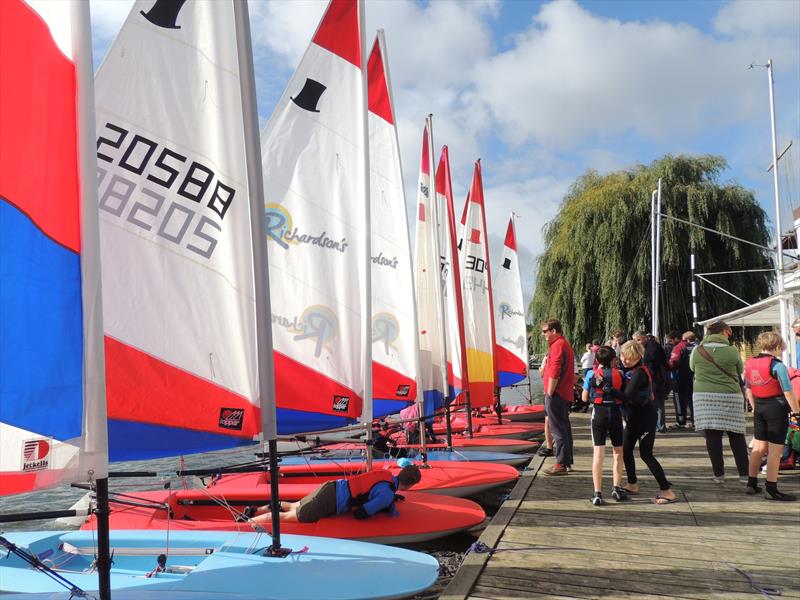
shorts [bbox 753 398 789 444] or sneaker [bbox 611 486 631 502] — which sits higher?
shorts [bbox 753 398 789 444]

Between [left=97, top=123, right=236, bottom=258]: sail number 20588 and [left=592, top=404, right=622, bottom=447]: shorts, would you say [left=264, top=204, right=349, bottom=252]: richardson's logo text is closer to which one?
[left=97, top=123, right=236, bottom=258]: sail number 20588

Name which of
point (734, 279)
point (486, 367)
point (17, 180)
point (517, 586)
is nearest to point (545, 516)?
point (517, 586)

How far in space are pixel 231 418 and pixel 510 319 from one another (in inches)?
462

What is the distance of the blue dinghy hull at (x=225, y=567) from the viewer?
331 cm

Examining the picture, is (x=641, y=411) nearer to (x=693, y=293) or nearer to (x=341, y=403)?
(x=341, y=403)

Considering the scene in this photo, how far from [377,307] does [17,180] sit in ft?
15.9

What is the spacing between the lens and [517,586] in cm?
374

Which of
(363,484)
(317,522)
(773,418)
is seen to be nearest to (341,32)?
(363,484)

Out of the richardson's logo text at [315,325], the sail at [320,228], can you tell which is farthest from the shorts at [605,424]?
the richardson's logo text at [315,325]

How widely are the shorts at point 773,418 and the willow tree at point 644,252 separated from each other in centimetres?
1317

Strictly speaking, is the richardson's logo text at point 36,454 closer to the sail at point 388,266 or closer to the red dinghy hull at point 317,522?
the red dinghy hull at point 317,522

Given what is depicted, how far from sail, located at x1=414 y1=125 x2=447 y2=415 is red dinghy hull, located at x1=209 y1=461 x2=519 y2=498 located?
174cm

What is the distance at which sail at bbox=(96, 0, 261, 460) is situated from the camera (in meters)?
3.70

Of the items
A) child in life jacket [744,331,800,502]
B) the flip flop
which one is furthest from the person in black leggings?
child in life jacket [744,331,800,502]
